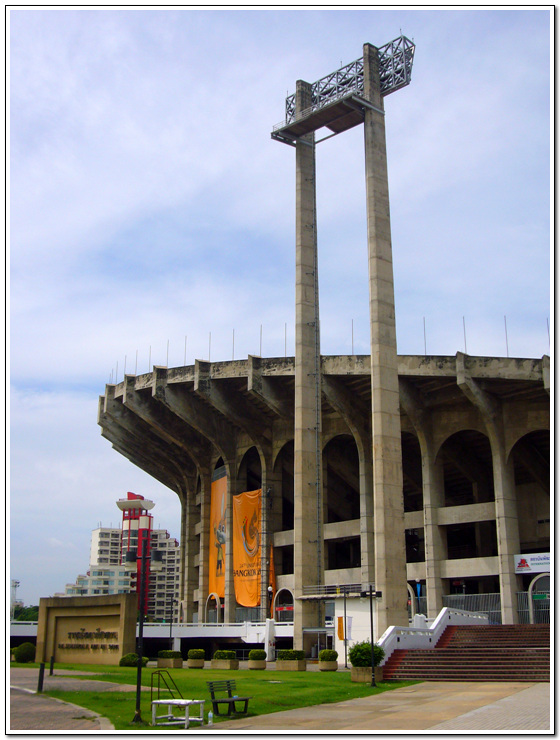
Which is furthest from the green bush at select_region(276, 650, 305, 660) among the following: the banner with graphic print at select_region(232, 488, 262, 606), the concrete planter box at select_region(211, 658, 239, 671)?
the banner with graphic print at select_region(232, 488, 262, 606)

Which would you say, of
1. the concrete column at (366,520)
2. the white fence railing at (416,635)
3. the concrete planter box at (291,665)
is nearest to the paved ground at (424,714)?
the white fence railing at (416,635)

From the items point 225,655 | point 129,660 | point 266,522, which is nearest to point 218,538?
point 266,522

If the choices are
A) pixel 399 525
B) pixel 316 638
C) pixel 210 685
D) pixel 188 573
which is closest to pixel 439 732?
pixel 210 685

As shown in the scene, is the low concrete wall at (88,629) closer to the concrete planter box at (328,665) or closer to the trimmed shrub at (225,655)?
the trimmed shrub at (225,655)

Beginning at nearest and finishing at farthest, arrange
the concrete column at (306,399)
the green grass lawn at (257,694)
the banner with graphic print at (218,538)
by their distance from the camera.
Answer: the green grass lawn at (257,694) < the concrete column at (306,399) < the banner with graphic print at (218,538)

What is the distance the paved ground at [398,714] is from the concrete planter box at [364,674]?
179 cm

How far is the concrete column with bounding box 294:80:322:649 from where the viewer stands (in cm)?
4450

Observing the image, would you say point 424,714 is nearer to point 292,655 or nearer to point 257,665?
point 292,655

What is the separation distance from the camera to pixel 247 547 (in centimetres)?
5912

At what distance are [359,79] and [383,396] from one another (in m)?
20.5

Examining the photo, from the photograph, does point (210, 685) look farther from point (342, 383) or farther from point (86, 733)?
point (342, 383)

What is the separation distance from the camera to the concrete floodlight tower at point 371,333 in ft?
129

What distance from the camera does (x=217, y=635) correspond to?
5403 centimetres

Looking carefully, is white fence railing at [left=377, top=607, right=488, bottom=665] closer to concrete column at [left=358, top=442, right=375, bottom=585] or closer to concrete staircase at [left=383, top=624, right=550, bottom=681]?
concrete staircase at [left=383, top=624, right=550, bottom=681]
